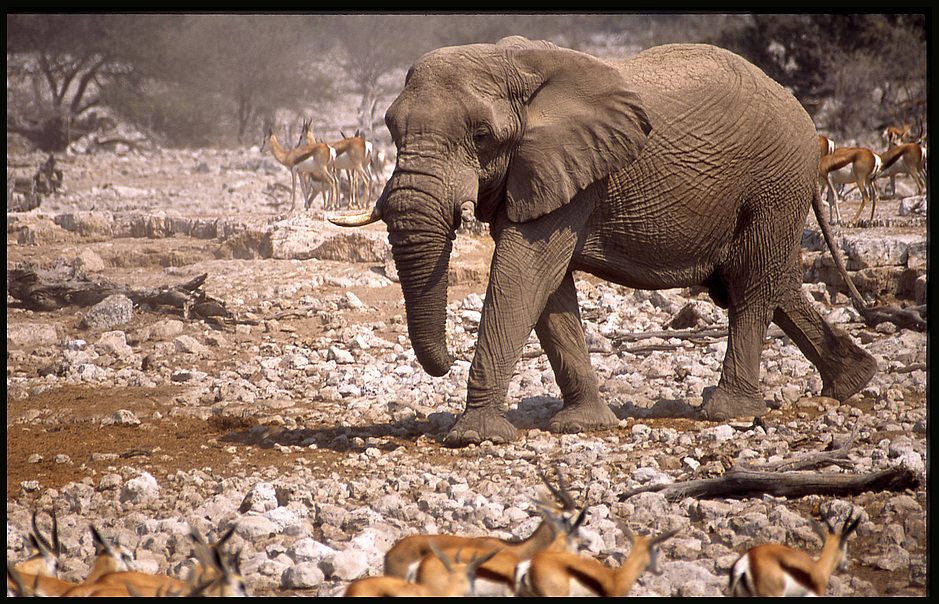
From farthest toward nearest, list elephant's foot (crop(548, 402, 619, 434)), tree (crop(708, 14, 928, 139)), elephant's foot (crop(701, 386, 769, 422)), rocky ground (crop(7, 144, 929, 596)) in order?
tree (crop(708, 14, 928, 139))
elephant's foot (crop(701, 386, 769, 422))
elephant's foot (crop(548, 402, 619, 434))
rocky ground (crop(7, 144, 929, 596))

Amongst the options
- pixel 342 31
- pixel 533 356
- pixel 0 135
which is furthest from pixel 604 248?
pixel 342 31

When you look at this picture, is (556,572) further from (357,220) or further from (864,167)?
(864,167)

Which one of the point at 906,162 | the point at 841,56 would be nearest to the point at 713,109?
the point at 906,162

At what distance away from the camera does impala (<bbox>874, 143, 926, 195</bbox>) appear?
14047mm

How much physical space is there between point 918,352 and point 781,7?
4152 millimetres

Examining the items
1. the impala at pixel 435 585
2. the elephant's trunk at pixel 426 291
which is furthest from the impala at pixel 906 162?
the impala at pixel 435 585

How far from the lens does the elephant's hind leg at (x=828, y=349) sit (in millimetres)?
5855

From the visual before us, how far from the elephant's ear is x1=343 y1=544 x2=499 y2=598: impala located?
269cm

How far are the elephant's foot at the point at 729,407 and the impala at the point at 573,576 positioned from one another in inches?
124

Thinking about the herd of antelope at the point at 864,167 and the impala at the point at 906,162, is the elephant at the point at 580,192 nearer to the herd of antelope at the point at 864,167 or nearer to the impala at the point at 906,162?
the herd of antelope at the point at 864,167

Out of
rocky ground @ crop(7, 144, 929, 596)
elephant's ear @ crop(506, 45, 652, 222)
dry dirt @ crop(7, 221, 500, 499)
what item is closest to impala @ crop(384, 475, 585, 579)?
rocky ground @ crop(7, 144, 929, 596)

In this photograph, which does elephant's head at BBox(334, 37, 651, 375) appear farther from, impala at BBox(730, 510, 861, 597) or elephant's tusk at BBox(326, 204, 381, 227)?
impala at BBox(730, 510, 861, 597)

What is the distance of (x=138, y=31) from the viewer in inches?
1134

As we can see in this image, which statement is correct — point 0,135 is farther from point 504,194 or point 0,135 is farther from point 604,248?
point 604,248
